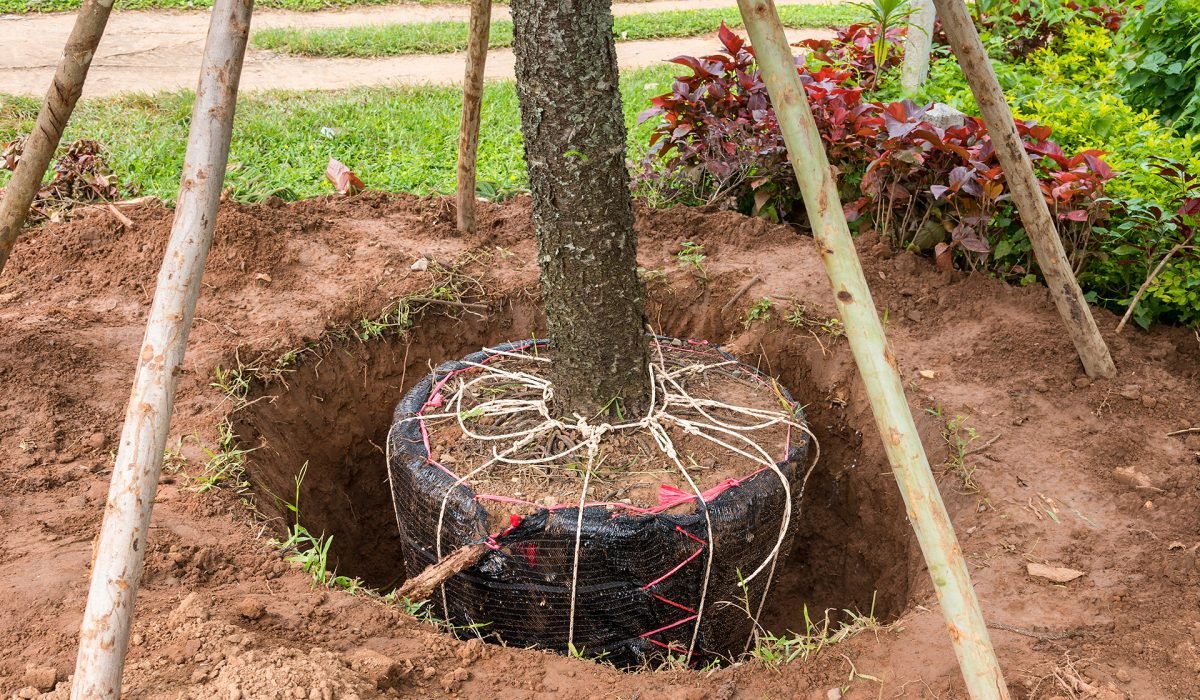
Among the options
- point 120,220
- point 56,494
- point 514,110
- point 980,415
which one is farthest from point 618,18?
point 56,494

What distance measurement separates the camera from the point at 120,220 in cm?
404

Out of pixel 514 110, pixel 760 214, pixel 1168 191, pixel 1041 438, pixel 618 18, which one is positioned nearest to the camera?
pixel 1041 438

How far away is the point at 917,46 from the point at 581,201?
3083 mm

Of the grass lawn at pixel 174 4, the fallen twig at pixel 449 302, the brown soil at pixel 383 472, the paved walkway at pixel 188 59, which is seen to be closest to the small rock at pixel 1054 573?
A: the brown soil at pixel 383 472

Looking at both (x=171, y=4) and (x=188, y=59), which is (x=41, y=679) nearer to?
(x=188, y=59)

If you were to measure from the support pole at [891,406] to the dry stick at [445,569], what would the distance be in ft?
3.69

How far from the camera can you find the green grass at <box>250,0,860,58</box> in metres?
7.90

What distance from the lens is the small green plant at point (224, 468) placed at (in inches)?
105

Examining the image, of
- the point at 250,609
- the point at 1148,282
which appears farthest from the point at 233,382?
the point at 1148,282

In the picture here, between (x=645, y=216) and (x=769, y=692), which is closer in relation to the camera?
(x=769, y=692)

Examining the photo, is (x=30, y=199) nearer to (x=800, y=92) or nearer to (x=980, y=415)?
(x=800, y=92)

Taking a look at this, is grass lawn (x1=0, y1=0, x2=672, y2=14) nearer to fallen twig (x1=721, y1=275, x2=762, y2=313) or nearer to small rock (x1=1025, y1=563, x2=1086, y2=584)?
fallen twig (x1=721, y1=275, x2=762, y2=313)

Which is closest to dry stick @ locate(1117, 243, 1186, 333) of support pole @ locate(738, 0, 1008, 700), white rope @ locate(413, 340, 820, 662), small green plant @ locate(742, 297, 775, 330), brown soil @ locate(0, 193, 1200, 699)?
brown soil @ locate(0, 193, 1200, 699)

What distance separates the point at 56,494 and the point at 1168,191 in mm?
3848
